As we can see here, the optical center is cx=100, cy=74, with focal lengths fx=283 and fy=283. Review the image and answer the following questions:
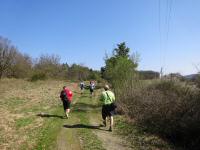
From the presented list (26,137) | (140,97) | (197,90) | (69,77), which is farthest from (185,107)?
(69,77)

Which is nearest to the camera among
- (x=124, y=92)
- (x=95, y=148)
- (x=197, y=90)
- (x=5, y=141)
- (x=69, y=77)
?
(x=95, y=148)

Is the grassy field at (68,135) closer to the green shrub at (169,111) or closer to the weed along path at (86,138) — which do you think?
the weed along path at (86,138)

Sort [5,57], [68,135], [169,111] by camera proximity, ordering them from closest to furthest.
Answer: [68,135] < [169,111] < [5,57]

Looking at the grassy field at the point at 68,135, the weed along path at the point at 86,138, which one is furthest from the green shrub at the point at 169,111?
the weed along path at the point at 86,138

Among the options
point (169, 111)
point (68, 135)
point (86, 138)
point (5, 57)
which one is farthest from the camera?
point (5, 57)

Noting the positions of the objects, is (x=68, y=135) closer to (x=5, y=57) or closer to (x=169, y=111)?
(x=169, y=111)

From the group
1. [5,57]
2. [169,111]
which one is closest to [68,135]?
[169,111]

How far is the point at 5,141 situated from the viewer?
39.8ft

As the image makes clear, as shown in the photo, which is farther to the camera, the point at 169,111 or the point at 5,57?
the point at 5,57

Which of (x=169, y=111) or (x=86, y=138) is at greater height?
(x=169, y=111)

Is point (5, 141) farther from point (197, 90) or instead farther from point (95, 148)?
point (197, 90)

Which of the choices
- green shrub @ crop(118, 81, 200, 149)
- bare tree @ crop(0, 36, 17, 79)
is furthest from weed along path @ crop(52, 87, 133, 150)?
bare tree @ crop(0, 36, 17, 79)

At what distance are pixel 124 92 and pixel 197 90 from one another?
10018 millimetres

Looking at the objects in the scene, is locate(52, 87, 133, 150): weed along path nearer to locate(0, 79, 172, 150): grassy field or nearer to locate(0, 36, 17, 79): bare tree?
locate(0, 79, 172, 150): grassy field
